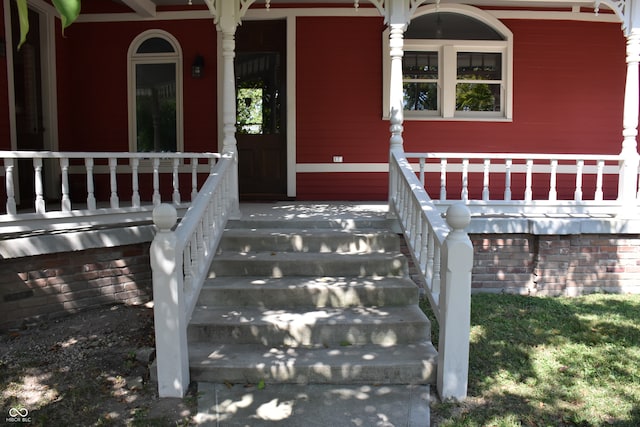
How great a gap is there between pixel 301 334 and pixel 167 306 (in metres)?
1.04

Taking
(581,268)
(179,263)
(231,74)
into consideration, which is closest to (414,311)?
(179,263)

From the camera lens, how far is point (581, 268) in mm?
6035

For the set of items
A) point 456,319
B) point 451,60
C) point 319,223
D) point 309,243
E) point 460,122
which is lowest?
point 456,319

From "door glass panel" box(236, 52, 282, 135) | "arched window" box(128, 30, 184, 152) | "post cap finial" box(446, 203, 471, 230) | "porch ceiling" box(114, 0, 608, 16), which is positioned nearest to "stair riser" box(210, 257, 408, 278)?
"post cap finial" box(446, 203, 471, 230)

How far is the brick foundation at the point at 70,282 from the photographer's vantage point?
472 cm

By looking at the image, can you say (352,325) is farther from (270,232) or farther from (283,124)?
(283,124)

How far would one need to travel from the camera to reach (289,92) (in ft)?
25.7

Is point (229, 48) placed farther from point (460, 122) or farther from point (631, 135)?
point (631, 135)

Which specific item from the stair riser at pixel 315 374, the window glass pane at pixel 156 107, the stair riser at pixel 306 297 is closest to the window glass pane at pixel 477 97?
the window glass pane at pixel 156 107

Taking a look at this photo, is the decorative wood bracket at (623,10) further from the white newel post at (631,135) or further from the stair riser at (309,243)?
the stair riser at (309,243)

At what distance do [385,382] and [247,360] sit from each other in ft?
3.17

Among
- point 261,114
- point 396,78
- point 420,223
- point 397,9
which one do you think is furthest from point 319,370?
point 261,114

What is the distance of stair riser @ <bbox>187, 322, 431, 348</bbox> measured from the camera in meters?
3.96

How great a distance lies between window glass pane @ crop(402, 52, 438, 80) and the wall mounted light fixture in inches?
119
